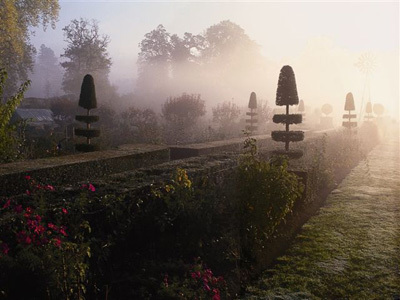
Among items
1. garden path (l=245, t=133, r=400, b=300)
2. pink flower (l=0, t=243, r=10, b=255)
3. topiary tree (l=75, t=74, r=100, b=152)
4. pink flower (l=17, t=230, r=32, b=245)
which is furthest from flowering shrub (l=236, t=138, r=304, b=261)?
topiary tree (l=75, t=74, r=100, b=152)

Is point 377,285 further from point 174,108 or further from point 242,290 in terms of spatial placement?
point 174,108

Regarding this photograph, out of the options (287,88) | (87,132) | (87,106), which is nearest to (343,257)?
(287,88)

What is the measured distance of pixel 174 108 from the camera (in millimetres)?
25797

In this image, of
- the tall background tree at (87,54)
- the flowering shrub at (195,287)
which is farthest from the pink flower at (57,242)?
the tall background tree at (87,54)

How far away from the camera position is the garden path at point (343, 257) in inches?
189

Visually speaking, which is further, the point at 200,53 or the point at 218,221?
the point at 200,53

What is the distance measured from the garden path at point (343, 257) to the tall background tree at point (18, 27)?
75.9 feet

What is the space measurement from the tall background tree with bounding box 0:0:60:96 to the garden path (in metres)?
23.1

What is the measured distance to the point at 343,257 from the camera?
19.4ft

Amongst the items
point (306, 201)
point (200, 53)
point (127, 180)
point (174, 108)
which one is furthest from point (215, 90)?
point (127, 180)

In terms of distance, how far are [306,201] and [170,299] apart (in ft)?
19.0

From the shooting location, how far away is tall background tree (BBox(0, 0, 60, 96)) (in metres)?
24.1

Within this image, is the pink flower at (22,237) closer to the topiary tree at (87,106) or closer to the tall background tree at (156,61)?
the topiary tree at (87,106)

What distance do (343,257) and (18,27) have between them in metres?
26.9
